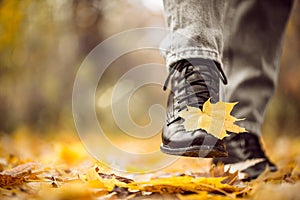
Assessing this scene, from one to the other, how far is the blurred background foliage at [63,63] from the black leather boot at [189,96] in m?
2.12

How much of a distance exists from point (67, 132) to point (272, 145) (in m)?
1.74

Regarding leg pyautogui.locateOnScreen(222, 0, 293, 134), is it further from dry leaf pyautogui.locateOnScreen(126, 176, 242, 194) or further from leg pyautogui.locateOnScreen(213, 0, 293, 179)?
dry leaf pyautogui.locateOnScreen(126, 176, 242, 194)

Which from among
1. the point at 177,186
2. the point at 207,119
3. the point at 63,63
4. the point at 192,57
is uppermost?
the point at 63,63

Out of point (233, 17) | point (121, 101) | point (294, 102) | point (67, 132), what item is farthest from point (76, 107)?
point (233, 17)

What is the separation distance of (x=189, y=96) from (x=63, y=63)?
3637 mm

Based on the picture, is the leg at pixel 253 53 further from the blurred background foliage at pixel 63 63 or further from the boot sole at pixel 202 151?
the blurred background foliage at pixel 63 63

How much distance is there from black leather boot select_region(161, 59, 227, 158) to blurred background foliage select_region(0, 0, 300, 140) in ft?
6.96

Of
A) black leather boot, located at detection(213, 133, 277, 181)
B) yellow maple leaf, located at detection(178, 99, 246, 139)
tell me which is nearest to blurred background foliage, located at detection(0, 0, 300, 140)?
black leather boot, located at detection(213, 133, 277, 181)

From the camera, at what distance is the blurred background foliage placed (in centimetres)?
368

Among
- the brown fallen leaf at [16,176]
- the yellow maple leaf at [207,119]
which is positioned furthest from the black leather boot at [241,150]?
the brown fallen leaf at [16,176]

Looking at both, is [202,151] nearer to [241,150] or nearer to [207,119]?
[207,119]

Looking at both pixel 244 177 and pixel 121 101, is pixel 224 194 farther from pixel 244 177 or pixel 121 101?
pixel 121 101

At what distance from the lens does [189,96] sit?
1.13 metres


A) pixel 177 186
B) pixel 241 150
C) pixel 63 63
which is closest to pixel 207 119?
pixel 177 186
